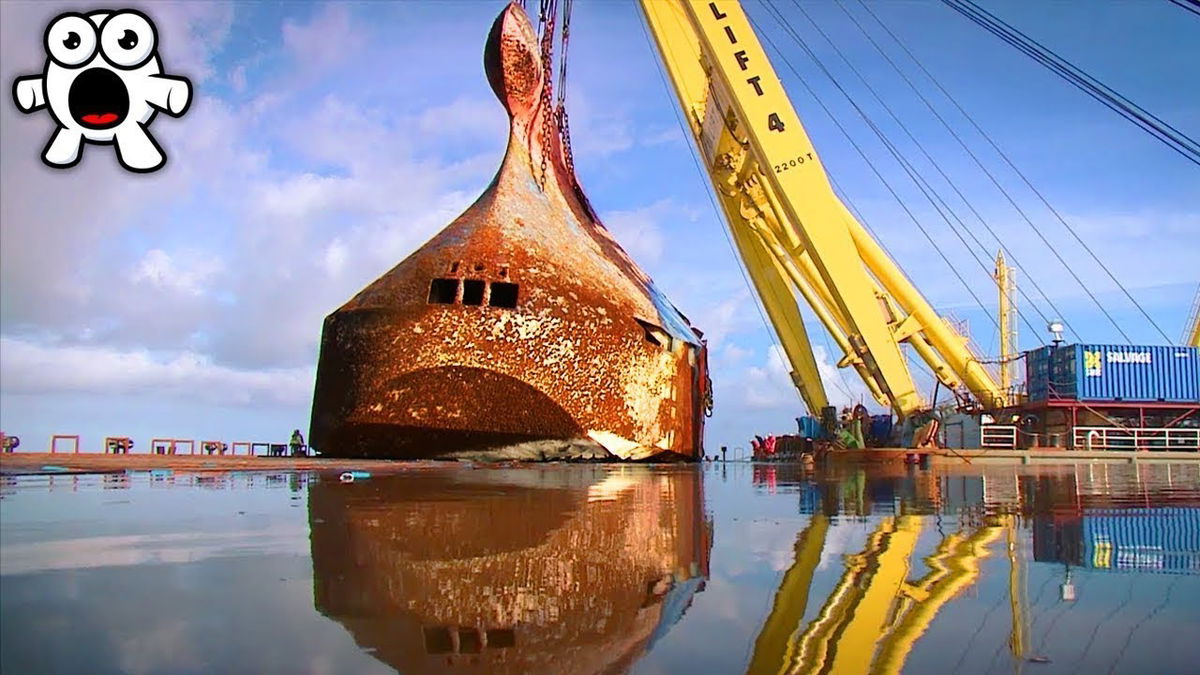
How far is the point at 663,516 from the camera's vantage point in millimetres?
6406

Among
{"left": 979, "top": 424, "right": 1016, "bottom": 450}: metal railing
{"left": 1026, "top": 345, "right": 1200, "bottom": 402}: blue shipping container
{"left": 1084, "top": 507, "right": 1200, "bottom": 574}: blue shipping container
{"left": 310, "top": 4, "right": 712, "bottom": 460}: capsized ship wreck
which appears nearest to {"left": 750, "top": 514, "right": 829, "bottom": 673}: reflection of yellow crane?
{"left": 1084, "top": 507, "right": 1200, "bottom": 574}: blue shipping container

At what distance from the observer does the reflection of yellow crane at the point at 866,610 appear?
252 centimetres

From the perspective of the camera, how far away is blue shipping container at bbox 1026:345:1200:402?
2728cm

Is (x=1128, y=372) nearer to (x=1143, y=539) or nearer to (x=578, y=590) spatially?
(x=1143, y=539)

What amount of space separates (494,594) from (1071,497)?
Answer: 742 centimetres

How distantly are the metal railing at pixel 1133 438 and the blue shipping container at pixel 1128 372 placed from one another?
1.16 meters

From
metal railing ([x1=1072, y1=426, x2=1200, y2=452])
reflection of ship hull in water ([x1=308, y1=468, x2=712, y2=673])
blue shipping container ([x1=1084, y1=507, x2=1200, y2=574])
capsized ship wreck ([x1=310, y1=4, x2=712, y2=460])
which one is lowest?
blue shipping container ([x1=1084, y1=507, x2=1200, y2=574])

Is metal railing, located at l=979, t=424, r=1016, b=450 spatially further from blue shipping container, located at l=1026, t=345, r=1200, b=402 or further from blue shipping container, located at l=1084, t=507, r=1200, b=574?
blue shipping container, located at l=1084, t=507, r=1200, b=574

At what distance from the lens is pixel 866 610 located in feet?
10.2

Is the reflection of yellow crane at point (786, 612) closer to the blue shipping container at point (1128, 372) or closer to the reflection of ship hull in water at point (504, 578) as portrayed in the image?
the reflection of ship hull in water at point (504, 578)

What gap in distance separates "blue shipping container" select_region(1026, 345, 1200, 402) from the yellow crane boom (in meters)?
2.16

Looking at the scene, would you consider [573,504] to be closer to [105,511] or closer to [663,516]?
[663,516]

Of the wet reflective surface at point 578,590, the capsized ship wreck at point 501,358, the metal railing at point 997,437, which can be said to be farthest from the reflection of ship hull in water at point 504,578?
the metal railing at point 997,437

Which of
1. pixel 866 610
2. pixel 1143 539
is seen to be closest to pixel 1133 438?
pixel 1143 539
